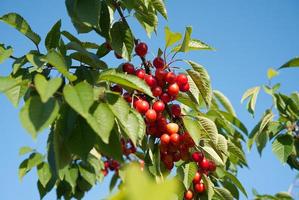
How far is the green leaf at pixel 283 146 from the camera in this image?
282 cm

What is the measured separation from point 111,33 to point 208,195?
1001mm

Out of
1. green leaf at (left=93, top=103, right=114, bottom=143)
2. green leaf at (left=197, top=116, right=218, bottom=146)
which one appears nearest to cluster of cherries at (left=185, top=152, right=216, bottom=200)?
green leaf at (left=197, top=116, right=218, bottom=146)

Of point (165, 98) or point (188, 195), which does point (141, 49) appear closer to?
point (165, 98)

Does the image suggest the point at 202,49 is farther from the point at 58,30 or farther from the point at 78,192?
the point at 78,192

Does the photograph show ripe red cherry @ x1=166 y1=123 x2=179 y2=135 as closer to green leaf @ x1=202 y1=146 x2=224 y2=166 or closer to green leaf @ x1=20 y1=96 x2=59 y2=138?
green leaf @ x1=202 y1=146 x2=224 y2=166

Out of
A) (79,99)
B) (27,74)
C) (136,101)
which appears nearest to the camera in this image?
(79,99)

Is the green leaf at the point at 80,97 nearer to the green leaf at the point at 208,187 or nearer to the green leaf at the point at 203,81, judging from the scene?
the green leaf at the point at 203,81

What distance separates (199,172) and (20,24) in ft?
3.96

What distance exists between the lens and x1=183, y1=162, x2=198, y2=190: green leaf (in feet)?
6.28

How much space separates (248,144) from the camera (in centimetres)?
328

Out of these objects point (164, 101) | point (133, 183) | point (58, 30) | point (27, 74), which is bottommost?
point (164, 101)

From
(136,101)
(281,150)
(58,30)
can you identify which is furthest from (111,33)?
(281,150)

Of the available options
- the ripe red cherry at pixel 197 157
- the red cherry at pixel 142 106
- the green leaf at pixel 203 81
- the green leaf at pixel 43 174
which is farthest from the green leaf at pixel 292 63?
the green leaf at pixel 43 174

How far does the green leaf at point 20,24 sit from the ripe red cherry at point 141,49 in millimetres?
530
